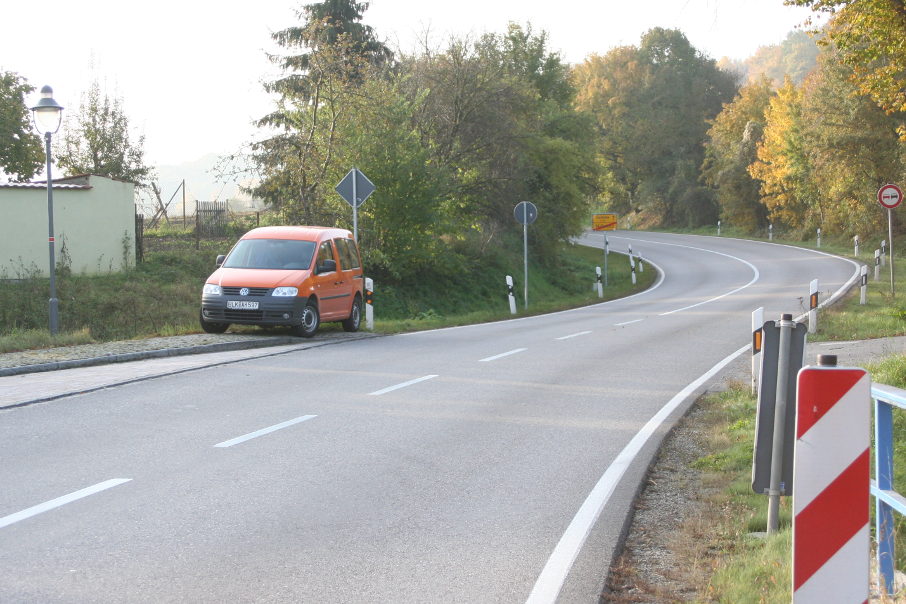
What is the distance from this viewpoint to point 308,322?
17.6 m

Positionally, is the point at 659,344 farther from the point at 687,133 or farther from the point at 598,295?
the point at 687,133

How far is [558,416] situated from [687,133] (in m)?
74.3

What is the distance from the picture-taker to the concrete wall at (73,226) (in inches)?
1027

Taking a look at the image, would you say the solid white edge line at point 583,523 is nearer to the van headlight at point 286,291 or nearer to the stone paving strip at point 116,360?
the stone paving strip at point 116,360

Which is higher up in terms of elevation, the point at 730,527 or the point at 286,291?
the point at 286,291

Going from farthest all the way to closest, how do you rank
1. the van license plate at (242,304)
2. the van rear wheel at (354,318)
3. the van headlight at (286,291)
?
1. the van rear wheel at (354,318)
2. the van headlight at (286,291)
3. the van license plate at (242,304)

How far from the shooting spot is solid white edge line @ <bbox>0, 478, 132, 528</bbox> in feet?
18.6

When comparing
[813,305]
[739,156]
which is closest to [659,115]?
[739,156]

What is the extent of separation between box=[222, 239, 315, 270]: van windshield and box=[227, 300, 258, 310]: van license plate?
111 cm

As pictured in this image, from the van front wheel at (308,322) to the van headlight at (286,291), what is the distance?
1.31 ft

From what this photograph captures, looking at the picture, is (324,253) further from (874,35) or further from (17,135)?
(17,135)

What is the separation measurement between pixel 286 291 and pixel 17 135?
30.3 metres

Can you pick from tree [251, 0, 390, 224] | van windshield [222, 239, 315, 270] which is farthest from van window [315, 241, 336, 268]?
tree [251, 0, 390, 224]

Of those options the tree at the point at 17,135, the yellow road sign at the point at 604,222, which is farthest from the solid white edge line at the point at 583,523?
the tree at the point at 17,135
